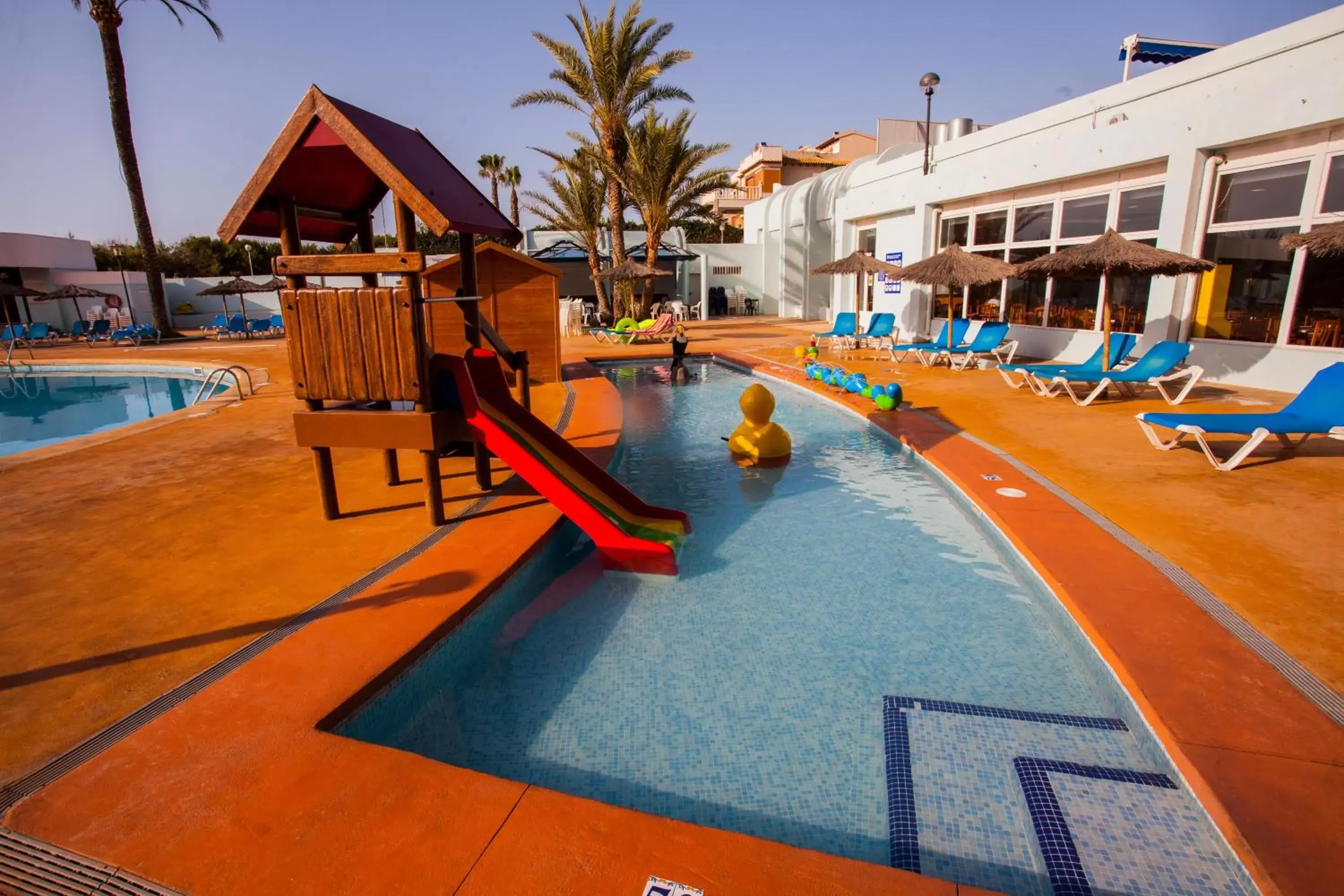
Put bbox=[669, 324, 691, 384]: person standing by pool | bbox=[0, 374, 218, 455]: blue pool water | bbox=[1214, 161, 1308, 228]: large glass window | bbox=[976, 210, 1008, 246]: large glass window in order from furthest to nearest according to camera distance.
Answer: bbox=[976, 210, 1008, 246]: large glass window, bbox=[669, 324, 691, 384]: person standing by pool, bbox=[0, 374, 218, 455]: blue pool water, bbox=[1214, 161, 1308, 228]: large glass window

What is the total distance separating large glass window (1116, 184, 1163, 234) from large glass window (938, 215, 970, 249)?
400cm

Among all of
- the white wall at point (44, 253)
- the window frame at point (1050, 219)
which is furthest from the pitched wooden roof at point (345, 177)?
the white wall at point (44, 253)

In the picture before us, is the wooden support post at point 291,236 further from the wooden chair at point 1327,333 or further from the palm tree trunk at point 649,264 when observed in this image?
the palm tree trunk at point 649,264

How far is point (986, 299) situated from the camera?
15.9 metres

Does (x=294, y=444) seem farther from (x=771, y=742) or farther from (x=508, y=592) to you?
(x=771, y=742)

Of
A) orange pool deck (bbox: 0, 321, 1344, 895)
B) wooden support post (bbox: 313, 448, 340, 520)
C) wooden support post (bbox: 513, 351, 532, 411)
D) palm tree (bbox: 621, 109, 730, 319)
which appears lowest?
orange pool deck (bbox: 0, 321, 1344, 895)

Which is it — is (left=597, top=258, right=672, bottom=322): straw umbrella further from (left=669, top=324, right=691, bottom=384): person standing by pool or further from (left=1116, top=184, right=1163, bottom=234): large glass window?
(left=1116, top=184, right=1163, bottom=234): large glass window

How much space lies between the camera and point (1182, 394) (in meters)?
8.76

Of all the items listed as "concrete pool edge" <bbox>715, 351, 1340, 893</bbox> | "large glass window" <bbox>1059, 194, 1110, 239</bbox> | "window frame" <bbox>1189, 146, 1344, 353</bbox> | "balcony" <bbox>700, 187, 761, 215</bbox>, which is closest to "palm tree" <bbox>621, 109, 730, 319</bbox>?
"large glass window" <bbox>1059, 194, 1110, 239</bbox>

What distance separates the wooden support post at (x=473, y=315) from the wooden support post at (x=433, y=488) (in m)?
0.79

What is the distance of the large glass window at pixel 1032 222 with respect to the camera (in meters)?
13.7

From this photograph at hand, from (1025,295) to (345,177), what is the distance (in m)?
13.8

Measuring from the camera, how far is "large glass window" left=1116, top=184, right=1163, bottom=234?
11316 mm

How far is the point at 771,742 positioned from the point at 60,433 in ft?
44.2
